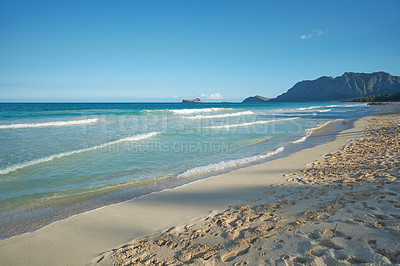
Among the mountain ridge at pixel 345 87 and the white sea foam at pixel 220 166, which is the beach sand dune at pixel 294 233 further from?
the mountain ridge at pixel 345 87

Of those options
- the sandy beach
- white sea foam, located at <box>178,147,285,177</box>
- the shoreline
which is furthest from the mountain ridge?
the shoreline

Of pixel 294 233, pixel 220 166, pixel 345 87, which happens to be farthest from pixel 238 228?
pixel 345 87

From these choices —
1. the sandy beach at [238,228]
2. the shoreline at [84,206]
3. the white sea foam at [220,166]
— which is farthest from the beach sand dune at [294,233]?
the white sea foam at [220,166]

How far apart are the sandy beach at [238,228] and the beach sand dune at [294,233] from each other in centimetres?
1

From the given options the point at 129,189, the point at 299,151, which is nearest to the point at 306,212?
the point at 129,189

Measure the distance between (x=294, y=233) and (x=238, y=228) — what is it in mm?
782

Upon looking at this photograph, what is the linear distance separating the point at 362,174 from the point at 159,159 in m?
6.24

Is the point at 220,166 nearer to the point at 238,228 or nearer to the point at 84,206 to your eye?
the point at 238,228

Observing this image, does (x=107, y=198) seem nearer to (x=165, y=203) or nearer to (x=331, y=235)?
(x=165, y=203)

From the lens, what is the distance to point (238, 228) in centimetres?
337

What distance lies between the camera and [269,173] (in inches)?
255

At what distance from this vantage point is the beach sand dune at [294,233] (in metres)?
2.55

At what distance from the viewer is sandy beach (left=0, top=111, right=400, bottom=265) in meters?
2.66

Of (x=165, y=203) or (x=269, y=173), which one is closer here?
(x=165, y=203)
